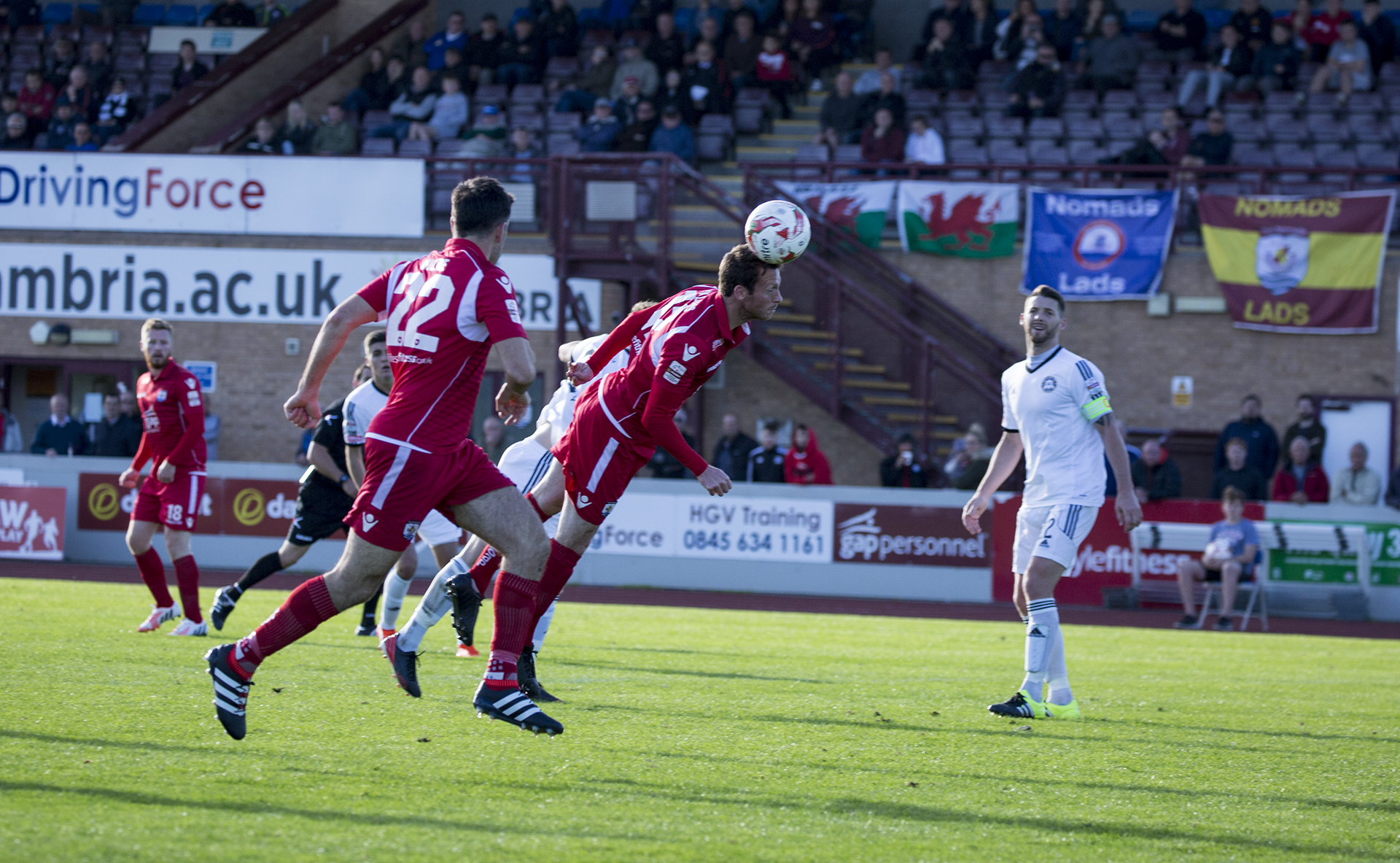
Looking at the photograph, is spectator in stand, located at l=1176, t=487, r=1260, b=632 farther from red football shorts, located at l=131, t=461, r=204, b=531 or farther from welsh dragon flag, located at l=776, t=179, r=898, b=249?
red football shorts, located at l=131, t=461, r=204, b=531

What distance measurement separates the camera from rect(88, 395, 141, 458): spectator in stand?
64.3 ft

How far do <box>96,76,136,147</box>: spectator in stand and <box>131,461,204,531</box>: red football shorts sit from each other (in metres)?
16.4

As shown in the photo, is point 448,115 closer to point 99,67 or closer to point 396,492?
point 99,67

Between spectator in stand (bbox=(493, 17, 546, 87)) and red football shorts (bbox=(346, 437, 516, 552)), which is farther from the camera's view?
spectator in stand (bbox=(493, 17, 546, 87))

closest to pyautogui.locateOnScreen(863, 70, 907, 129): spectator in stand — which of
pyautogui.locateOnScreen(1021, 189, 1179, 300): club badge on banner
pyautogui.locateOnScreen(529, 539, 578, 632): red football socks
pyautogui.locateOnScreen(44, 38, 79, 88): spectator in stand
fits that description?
pyautogui.locateOnScreen(1021, 189, 1179, 300): club badge on banner

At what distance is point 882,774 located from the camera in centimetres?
550

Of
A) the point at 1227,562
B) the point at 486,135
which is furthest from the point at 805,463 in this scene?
the point at 486,135

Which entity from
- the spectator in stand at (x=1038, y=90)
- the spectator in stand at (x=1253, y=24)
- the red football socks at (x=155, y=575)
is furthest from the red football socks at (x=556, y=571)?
the spectator in stand at (x=1253, y=24)

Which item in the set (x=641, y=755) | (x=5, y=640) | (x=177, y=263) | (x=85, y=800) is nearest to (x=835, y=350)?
(x=177, y=263)

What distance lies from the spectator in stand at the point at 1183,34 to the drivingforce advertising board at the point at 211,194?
12.9m

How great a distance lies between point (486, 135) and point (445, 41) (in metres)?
3.58

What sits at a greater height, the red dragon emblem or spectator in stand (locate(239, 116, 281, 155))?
spectator in stand (locate(239, 116, 281, 155))

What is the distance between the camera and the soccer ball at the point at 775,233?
672 centimetres

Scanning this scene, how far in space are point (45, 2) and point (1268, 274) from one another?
86.1 ft
